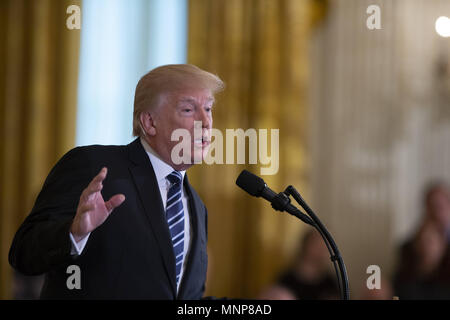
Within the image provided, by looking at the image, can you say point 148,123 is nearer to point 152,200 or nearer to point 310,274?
point 152,200

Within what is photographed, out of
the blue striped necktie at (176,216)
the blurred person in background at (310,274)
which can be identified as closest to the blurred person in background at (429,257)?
the blurred person in background at (310,274)

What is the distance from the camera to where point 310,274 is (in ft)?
10.8

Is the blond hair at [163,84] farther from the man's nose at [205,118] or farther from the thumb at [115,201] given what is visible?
the thumb at [115,201]

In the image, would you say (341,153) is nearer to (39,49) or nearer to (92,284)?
(39,49)

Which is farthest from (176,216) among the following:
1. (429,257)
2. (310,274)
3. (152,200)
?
(429,257)

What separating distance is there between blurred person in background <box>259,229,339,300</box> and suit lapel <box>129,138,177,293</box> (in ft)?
6.33

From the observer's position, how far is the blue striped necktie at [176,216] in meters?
1.37

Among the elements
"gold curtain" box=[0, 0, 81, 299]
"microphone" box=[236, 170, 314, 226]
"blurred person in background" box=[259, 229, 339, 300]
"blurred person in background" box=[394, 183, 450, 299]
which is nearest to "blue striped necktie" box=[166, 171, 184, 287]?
"microphone" box=[236, 170, 314, 226]

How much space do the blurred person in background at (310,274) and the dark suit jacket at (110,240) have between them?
195cm

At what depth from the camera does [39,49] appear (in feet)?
9.47

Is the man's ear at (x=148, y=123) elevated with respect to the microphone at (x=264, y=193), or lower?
elevated

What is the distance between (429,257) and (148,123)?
2848mm
